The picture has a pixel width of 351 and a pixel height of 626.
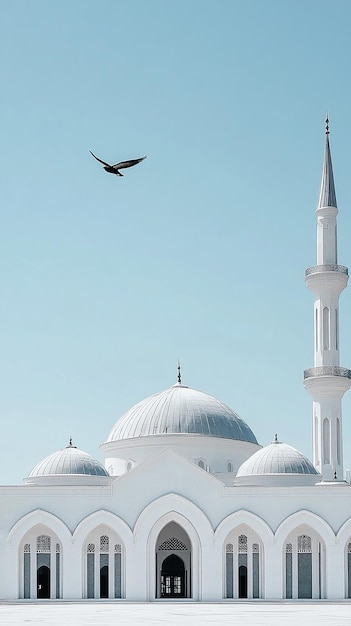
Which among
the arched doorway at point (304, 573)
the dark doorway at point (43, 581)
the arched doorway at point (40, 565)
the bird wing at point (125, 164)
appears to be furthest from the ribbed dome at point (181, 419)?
the bird wing at point (125, 164)

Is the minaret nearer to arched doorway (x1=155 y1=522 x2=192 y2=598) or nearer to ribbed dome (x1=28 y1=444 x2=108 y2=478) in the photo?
arched doorway (x1=155 y1=522 x2=192 y2=598)

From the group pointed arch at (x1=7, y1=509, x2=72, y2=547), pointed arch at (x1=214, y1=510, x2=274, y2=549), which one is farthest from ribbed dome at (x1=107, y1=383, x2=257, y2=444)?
pointed arch at (x1=7, y1=509, x2=72, y2=547)

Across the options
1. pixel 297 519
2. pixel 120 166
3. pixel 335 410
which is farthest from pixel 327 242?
pixel 120 166

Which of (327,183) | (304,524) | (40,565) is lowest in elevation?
(40,565)

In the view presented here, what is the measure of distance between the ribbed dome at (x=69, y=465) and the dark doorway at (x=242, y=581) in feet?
28.4

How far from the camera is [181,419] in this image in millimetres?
58656

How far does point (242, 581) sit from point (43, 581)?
8297 mm

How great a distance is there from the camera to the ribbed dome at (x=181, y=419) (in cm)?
5838

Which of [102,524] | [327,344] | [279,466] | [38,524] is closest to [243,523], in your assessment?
[279,466]

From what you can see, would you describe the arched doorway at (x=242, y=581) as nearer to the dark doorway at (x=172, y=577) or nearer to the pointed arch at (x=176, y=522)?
the pointed arch at (x=176, y=522)

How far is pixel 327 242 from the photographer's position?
5600 centimetres

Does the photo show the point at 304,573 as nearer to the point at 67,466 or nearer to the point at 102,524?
the point at 102,524

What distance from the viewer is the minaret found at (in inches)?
2124

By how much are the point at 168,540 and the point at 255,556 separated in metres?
4.58
